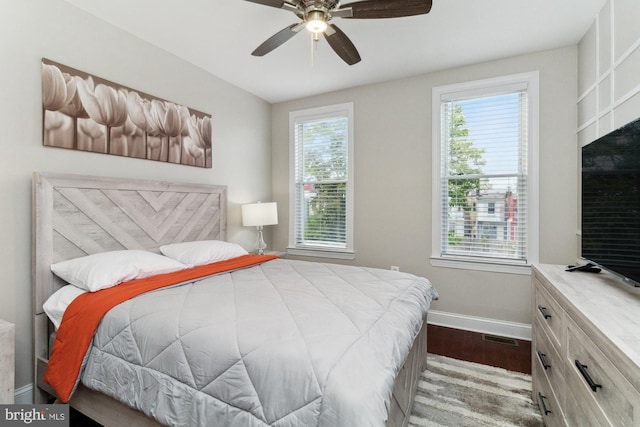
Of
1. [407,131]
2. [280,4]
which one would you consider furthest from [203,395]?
[407,131]

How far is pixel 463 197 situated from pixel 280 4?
248cm

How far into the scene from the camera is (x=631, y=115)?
1.83 metres

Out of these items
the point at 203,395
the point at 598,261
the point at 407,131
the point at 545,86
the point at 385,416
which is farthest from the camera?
the point at 407,131

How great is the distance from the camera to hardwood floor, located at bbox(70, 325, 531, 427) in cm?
249

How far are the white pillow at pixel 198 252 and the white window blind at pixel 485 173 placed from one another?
2250 millimetres

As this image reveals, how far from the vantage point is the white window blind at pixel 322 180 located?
3.85 m

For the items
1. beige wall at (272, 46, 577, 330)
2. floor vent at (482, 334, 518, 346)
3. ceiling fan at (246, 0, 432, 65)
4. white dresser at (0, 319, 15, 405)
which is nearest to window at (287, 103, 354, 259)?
beige wall at (272, 46, 577, 330)

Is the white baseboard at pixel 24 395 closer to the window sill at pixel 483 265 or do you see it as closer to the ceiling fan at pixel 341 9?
the ceiling fan at pixel 341 9

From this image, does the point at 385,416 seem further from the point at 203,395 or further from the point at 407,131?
the point at 407,131

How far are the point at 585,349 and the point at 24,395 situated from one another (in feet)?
9.89

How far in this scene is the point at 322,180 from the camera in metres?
4.00

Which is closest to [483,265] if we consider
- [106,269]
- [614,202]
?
[614,202]

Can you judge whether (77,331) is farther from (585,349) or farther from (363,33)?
(363,33)

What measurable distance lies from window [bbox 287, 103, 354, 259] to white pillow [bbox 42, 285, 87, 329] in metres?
2.56
